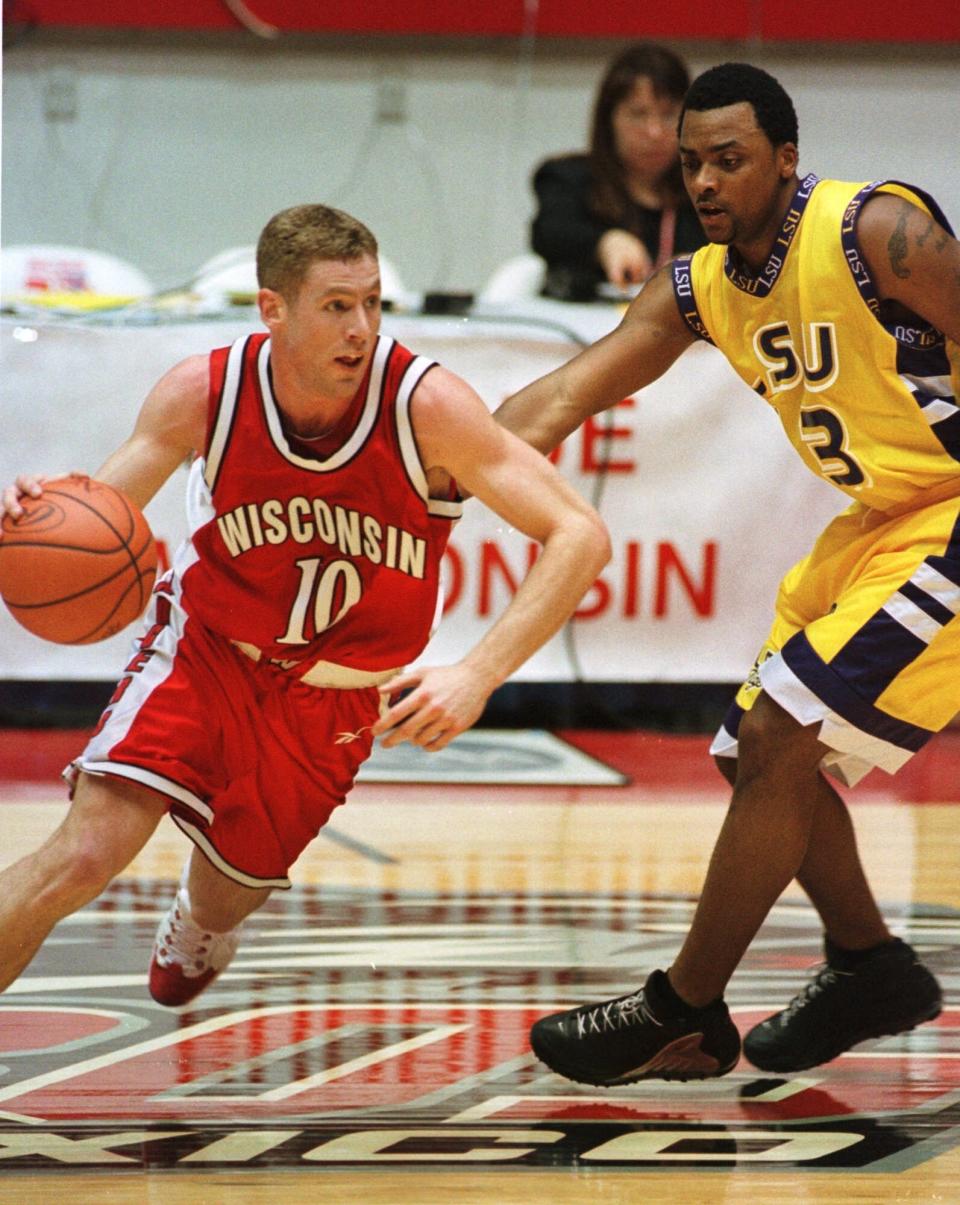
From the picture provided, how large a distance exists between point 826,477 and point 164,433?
1232mm

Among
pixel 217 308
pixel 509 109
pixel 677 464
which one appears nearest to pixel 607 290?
pixel 677 464

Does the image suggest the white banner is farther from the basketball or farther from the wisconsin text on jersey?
the basketball

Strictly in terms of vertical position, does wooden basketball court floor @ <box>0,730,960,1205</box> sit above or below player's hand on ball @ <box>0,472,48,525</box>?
below

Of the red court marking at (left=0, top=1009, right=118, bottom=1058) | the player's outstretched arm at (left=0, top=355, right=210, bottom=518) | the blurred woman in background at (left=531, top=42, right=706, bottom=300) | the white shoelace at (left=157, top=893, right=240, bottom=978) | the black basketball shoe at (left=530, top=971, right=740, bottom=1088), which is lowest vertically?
the red court marking at (left=0, top=1009, right=118, bottom=1058)

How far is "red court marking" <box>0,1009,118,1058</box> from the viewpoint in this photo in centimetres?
363

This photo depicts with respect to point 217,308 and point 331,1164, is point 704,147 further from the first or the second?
point 217,308

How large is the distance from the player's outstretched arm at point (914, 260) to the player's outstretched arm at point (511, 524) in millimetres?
660

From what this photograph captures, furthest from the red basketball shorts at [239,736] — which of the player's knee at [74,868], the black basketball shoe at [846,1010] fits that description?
the black basketball shoe at [846,1010]

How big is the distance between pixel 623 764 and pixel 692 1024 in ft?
10.7

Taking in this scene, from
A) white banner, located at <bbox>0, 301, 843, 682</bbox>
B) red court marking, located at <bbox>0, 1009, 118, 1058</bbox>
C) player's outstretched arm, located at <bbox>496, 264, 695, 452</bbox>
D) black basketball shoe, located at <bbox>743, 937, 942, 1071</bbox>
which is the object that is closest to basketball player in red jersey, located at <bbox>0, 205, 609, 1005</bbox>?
red court marking, located at <bbox>0, 1009, 118, 1058</bbox>

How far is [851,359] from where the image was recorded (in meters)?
3.29

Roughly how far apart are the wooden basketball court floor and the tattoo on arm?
4.88 ft

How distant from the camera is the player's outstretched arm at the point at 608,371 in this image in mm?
3631

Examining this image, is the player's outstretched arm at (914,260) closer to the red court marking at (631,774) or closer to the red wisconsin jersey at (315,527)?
the red wisconsin jersey at (315,527)
